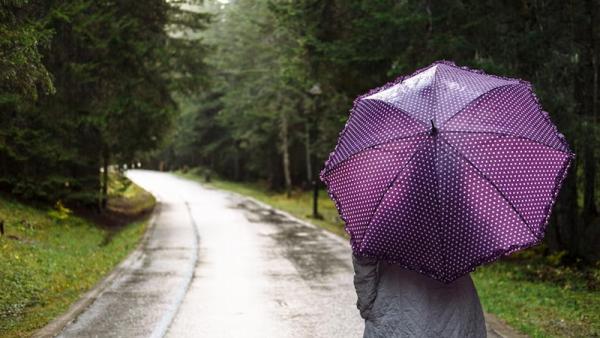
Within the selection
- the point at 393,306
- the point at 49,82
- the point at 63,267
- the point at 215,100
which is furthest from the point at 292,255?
the point at 215,100

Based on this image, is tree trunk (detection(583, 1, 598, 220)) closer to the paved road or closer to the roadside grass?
the roadside grass

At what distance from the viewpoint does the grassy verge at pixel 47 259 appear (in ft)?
30.1

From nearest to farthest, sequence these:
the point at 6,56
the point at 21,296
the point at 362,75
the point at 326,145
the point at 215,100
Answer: the point at 6,56 → the point at 21,296 → the point at 362,75 → the point at 326,145 → the point at 215,100

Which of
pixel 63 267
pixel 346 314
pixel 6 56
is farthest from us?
pixel 63 267

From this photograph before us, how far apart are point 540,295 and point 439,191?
8.14 meters

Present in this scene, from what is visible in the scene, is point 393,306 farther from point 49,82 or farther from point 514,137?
point 49,82

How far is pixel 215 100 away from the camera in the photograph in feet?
164

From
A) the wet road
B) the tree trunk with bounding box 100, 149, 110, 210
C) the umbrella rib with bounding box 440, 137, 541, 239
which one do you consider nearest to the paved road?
the wet road

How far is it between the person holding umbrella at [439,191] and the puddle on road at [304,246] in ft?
27.5

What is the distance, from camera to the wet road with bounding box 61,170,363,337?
8.20 m

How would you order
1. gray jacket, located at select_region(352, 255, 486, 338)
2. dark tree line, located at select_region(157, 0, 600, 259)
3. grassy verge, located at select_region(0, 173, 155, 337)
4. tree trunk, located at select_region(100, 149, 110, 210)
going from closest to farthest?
gray jacket, located at select_region(352, 255, 486, 338) → grassy verge, located at select_region(0, 173, 155, 337) → dark tree line, located at select_region(157, 0, 600, 259) → tree trunk, located at select_region(100, 149, 110, 210)

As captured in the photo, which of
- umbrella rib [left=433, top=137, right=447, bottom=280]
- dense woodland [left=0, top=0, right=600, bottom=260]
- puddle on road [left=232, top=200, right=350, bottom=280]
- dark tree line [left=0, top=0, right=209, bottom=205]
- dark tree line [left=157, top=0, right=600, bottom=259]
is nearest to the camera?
umbrella rib [left=433, top=137, right=447, bottom=280]

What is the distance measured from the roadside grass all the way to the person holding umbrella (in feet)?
15.5

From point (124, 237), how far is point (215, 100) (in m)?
31.9
